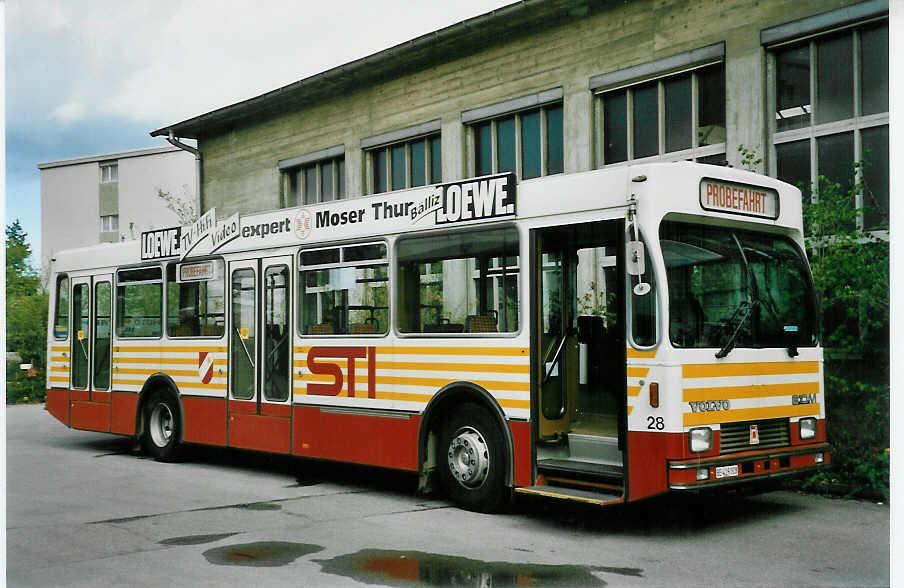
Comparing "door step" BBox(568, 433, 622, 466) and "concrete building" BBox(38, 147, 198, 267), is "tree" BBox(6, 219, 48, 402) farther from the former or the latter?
"door step" BBox(568, 433, 622, 466)

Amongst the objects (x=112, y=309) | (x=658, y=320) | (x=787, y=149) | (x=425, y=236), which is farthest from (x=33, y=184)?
(x=787, y=149)

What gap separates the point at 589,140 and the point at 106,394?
7771 mm

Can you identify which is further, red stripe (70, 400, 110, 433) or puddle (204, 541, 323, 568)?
red stripe (70, 400, 110, 433)

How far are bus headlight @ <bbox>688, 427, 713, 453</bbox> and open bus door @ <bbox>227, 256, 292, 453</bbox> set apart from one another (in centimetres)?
512

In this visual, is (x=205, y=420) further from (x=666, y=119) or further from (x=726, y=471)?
(x=666, y=119)

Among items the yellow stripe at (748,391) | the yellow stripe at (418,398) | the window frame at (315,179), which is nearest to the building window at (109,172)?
the window frame at (315,179)

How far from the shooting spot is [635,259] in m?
7.55

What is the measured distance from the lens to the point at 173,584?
21.7 ft

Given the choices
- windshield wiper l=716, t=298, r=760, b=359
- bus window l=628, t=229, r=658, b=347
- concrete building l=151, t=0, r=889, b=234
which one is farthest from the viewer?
concrete building l=151, t=0, r=889, b=234

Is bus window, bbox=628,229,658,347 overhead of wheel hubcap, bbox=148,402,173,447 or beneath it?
→ overhead

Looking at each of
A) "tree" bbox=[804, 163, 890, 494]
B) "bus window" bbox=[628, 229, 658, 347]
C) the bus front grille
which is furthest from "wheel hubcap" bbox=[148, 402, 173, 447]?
"tree" bbox=[804, 163, 890, 494]

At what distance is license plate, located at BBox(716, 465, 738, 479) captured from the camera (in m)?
7.57

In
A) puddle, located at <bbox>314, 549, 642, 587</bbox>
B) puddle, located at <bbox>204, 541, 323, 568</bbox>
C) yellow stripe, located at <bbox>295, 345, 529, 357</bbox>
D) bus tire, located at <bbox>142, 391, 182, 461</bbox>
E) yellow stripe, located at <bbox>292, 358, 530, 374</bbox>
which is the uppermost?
yellow stripe, located at <bbox>295, 345, 529, 357</bbox>

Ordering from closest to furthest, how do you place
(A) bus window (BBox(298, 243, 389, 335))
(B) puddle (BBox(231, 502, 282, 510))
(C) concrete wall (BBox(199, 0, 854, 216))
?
(B) puddle (BBox(231, 502, 282, 510)) < (A) bus window (BBox(298, 243, 389, 335)) < (C) concrete wall (BBox(199, 0, 854, 216))
